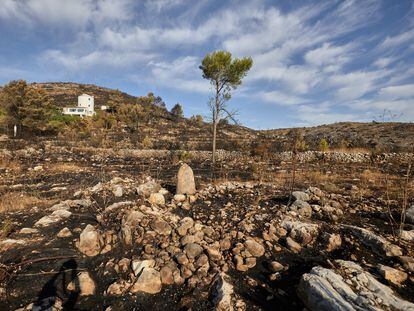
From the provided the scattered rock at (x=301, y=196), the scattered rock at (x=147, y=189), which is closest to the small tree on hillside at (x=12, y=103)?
the scattered rock at (x=147, y=189)

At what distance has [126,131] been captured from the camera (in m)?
33.3

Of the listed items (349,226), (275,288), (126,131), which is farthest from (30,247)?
(126,131)

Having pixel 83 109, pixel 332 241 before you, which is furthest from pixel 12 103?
pixel 332 241

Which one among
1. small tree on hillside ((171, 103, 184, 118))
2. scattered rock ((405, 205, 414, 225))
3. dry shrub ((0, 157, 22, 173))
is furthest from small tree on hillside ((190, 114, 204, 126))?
scattered rock ((405, 205, 414, 225))

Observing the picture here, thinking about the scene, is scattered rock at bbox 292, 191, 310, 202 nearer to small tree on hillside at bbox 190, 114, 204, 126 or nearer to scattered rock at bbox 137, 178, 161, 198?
scattered rock at bbox 137, 178, 161, 198

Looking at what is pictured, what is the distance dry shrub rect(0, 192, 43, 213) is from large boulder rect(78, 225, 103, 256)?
3.03 meters

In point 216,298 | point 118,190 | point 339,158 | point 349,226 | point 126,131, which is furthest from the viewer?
A: point 126,131

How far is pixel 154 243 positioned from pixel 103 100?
6563cm

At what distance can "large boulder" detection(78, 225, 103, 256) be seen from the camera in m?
4.01

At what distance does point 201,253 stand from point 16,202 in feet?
17.6

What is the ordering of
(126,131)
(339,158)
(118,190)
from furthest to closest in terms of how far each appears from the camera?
(126,131) → (339,158) → (118,190)

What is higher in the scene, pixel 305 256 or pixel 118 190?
pixel 118 190

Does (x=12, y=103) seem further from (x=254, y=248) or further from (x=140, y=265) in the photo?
(x=254, y=248)

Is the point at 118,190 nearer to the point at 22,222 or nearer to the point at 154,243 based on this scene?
the point at 22,222
